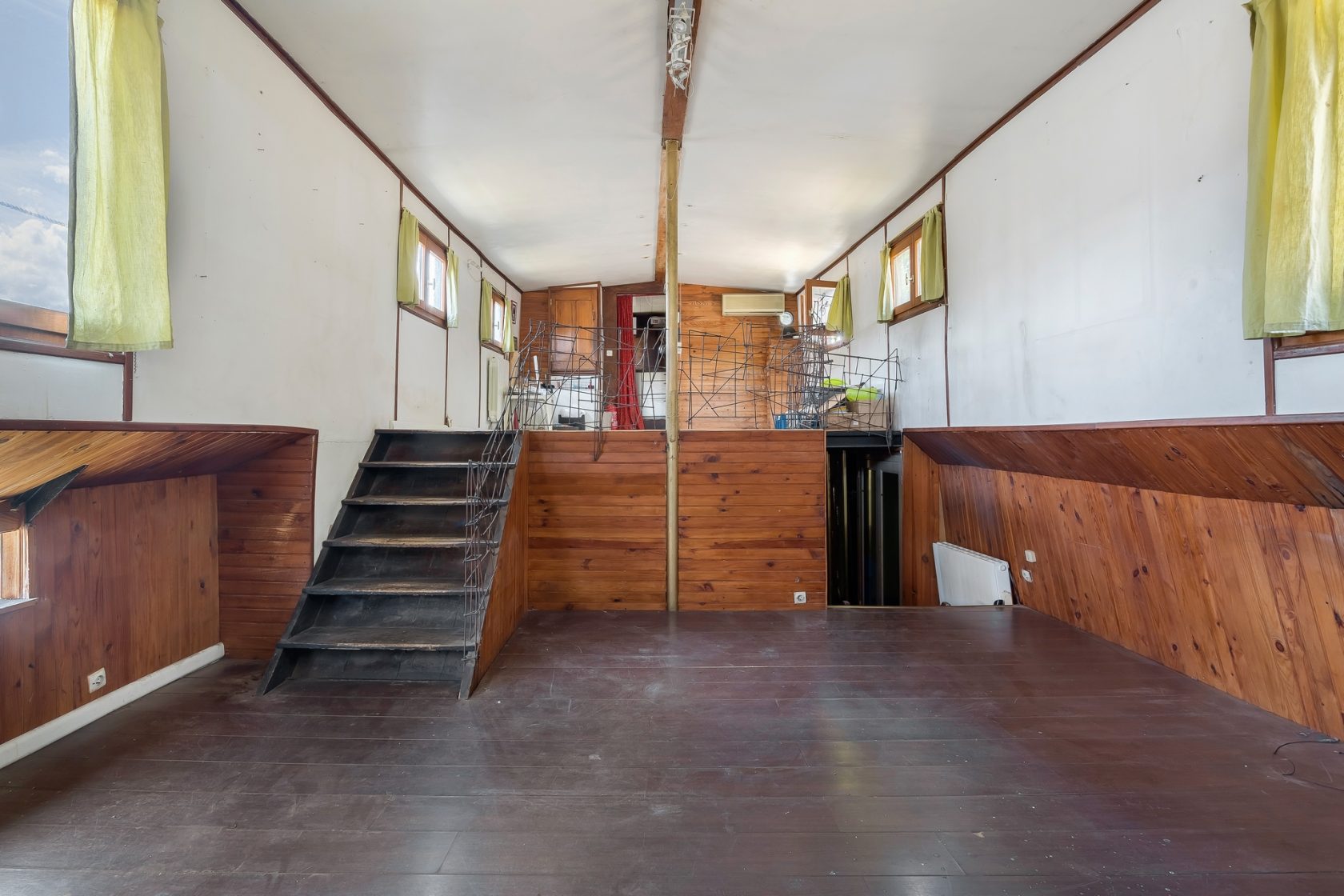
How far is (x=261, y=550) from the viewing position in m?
3.11

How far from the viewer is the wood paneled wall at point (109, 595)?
6.99 feet

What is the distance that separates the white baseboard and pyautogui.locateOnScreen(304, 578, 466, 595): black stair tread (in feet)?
2.19

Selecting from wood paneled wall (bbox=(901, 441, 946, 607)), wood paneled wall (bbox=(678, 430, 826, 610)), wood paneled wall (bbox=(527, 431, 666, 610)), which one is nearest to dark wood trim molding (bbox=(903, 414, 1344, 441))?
wood paneled wall (bbox=(901, 441, 946, 607))

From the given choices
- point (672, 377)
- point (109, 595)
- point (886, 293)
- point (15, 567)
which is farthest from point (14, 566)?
point (886, 293)

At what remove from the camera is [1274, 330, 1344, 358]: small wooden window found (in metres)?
1.94

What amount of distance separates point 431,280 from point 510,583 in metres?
3.42

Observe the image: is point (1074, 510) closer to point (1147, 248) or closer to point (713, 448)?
point (1147, 248)

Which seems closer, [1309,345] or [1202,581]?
[1309,345]

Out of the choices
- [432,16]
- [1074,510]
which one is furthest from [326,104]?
[1074,510]

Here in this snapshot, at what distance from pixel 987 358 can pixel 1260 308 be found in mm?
1959

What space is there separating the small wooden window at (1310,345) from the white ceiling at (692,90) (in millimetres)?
1976

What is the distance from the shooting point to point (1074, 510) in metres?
3.53

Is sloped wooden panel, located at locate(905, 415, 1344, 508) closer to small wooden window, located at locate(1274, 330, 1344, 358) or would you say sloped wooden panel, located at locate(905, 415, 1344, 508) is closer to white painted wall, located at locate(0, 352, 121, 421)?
small wooden window, located at locate(1274, 330, 1344, 358)

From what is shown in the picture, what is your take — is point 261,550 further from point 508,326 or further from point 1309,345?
point 508,326
